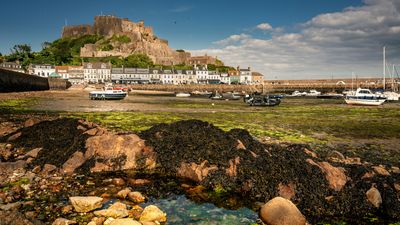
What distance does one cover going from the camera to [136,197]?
27.9ft

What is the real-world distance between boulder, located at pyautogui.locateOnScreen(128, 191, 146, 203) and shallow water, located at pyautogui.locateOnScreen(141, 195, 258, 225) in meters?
0.22

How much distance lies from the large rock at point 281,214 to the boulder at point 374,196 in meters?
2.53

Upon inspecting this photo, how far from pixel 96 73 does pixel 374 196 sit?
157679 millimetres

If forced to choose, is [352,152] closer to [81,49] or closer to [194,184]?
[194,184]

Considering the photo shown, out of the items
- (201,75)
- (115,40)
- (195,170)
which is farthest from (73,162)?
(115,40)

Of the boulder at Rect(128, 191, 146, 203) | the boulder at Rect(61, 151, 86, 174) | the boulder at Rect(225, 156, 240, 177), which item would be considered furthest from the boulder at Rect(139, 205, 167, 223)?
the boulder at Rect(61, 151, 86, 174)

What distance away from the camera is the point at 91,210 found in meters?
7.55

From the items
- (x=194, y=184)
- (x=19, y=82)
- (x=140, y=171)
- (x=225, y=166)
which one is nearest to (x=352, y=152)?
(x=225, y=166)

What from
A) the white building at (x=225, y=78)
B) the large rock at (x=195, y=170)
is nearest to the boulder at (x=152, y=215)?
the large rock at (x=195, y=170)

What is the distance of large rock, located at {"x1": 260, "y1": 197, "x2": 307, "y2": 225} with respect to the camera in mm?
6992

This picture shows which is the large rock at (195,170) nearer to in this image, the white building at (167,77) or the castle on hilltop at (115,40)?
the white building at (167,77)

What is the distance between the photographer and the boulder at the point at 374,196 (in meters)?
8.30

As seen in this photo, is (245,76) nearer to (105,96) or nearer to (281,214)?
(105,96)

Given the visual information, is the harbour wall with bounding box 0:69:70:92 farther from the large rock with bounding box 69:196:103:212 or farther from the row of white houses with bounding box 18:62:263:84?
the row of white houses with bounding box 18:62:263:84
